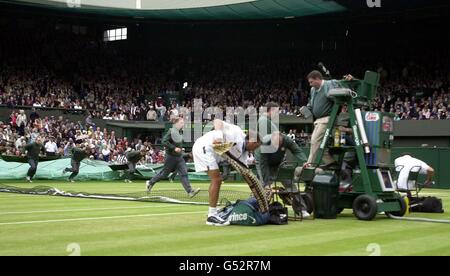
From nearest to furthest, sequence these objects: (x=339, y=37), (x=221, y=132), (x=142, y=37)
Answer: (x=221, y=132) → (x=339, y=37) → (x=142, y=37)

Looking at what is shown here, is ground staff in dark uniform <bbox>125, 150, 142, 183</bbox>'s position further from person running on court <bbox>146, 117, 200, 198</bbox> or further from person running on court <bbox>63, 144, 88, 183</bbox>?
person running on court <bbox>146, 117, 200, 198</bbox>

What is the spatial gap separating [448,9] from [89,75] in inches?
1028

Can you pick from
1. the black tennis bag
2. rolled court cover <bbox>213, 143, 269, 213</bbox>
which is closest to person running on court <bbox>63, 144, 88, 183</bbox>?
the black tennis bag

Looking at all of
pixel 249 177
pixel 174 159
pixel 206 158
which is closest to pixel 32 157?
pixel 174 159

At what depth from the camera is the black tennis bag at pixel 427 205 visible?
14.4 m

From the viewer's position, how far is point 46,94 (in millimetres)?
45625

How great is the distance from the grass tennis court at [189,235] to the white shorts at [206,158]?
0.96 meters

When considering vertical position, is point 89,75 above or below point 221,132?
above

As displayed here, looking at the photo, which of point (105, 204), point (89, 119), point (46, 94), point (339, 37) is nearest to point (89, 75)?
point (46, 94)

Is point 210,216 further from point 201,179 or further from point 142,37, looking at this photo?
point 142,37

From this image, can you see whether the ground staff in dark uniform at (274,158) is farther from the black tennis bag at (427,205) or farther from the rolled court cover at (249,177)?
the black tennis bag at (427,205)

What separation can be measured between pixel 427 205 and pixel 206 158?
5663 millimetres

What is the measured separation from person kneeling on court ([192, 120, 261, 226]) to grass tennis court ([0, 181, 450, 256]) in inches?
15.4
